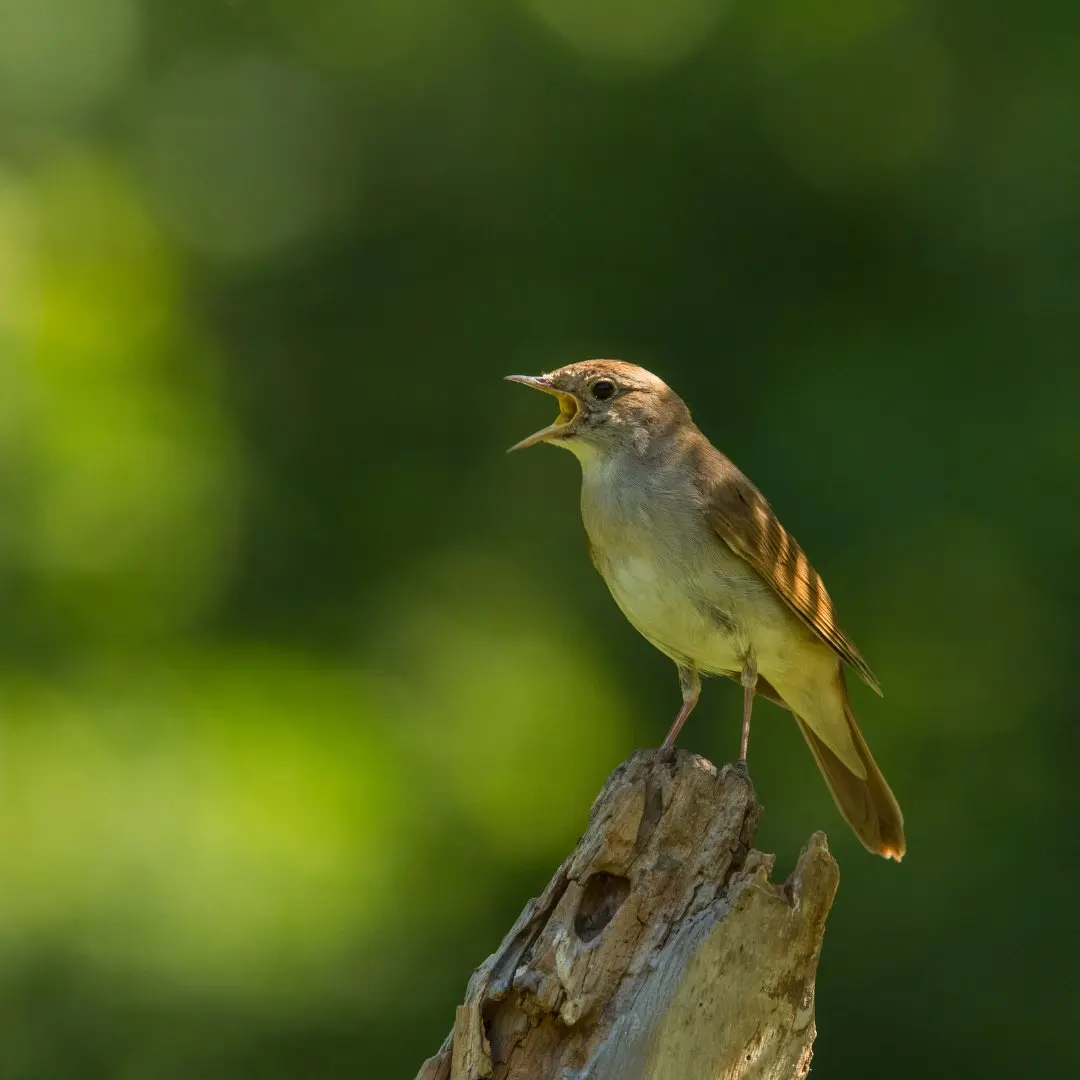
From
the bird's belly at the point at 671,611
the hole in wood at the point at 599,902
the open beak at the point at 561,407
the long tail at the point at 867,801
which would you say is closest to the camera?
the hole in wood at the point at 599,902

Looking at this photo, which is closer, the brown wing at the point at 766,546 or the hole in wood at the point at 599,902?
the hole in wood at the point at 599,902

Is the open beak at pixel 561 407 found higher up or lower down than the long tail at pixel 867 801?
higher up

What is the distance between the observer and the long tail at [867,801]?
6.57 meters

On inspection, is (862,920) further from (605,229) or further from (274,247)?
(274,247)

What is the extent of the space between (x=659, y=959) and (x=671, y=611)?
1753mm

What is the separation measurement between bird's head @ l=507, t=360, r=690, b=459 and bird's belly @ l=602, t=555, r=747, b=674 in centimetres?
48

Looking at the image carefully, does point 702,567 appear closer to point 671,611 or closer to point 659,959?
point 671,611

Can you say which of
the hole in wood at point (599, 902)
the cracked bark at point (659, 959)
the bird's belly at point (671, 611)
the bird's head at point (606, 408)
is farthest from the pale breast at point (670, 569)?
the hole in wood at point (599, 902)

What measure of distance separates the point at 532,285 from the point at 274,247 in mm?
1736

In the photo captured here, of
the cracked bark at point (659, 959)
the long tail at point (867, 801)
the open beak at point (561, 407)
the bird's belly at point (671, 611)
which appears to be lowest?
the long tail at point (867, 801)

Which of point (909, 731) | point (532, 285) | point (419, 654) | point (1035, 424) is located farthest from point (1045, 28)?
point (419, 654)

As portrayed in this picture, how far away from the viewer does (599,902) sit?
4742 millimetres

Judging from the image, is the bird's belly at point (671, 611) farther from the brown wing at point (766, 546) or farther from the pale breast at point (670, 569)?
the brown wing at point (766, 546)

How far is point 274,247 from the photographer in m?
11.3
